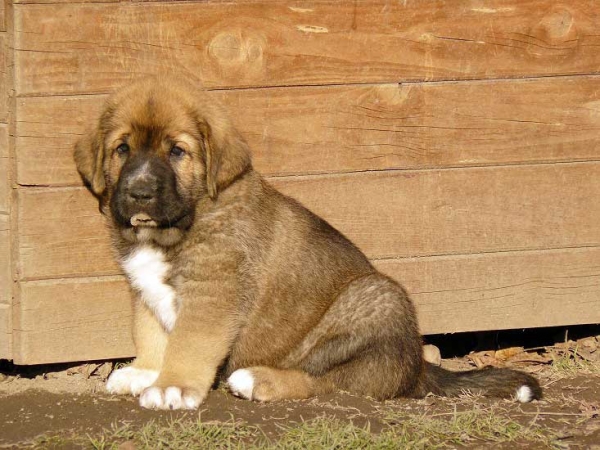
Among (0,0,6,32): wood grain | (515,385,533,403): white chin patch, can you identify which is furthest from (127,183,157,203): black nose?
(515,385,533,403): white chin patch

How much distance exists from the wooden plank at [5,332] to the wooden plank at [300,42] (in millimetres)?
1275

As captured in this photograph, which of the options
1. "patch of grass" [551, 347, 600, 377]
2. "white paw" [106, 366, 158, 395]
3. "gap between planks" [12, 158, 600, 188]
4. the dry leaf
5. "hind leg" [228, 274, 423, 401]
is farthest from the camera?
the dry leaf

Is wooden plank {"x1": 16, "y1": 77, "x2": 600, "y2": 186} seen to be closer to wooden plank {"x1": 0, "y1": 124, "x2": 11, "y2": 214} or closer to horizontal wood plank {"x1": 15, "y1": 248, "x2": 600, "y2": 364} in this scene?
Result: wooden plank {"x1": 0, "y1": 124, "x2": 11, "y2": 214}

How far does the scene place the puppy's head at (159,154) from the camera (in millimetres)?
4758

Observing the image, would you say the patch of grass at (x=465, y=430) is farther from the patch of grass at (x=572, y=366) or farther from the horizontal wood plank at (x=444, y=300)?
the patch of grass at (x=572, y=366)

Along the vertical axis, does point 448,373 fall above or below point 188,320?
below

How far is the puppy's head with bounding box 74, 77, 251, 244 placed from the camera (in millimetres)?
4758

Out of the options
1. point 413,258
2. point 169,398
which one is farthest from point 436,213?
point 169,398

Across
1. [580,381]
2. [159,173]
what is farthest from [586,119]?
[159,173]

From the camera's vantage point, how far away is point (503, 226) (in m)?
5.96

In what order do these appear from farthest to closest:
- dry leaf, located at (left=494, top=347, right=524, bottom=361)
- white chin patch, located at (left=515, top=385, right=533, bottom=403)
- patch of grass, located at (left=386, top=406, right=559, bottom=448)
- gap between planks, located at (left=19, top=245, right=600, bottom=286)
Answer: dry leaf, located at (left=494, top=347, right=524, bottom=361), gap between planks, located at (left=19, top=245, right=600, bottom=286), white chin patch, located at (left=515, top=385, right=533, bottom=403), patch of grass, located at (left=386, top=406, right=559, bottom=448)

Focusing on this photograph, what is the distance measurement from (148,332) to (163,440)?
3.76ft

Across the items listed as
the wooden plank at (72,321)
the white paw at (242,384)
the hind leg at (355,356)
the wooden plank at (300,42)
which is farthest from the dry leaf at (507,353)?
the wooden plank at (72,321)

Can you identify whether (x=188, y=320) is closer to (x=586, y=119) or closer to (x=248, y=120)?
(x=248, y=120)
